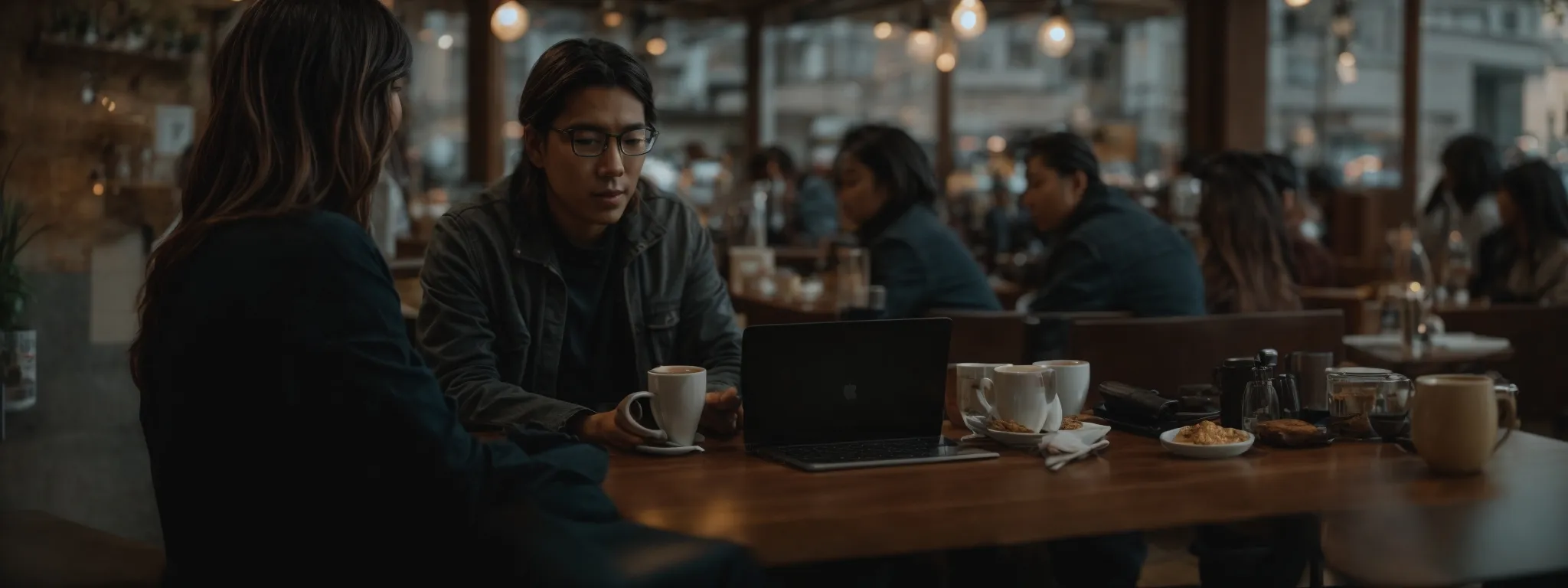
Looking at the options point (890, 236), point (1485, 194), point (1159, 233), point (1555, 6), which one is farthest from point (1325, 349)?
point (1555, 6)

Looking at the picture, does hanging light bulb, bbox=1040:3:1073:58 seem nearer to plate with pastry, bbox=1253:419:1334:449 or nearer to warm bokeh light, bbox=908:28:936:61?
warm bokeh light, bbox=908:28:936:61

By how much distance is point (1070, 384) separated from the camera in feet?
6.98

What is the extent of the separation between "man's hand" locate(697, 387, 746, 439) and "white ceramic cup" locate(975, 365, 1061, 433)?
368 mm

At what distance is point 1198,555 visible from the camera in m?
2.01

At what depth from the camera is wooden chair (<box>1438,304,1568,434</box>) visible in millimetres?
4582

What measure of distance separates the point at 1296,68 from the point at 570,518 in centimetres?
1186

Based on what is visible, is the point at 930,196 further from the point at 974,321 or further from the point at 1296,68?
the point at 1296,68

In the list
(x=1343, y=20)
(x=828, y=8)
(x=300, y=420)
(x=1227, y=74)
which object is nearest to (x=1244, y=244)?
(x=300, y=420)

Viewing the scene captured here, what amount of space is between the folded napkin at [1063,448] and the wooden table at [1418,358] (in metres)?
2.31

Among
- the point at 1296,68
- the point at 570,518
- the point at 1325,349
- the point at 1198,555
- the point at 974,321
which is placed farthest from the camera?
the point at 1296,68

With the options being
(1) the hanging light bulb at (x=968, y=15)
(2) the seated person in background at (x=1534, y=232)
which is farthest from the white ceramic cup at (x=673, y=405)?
(1) the hanging light bulb at (x=968, y=15)

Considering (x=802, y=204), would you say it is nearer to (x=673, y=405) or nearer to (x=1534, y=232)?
(x=1534, y=232)

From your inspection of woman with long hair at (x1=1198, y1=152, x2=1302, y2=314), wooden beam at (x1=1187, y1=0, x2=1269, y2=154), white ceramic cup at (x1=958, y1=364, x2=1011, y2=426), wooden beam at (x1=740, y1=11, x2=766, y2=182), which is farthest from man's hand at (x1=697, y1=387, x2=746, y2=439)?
wooden beam at (x1=740, y1=11, x2=766, y2=182)

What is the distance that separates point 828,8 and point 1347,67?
4.46 meters
